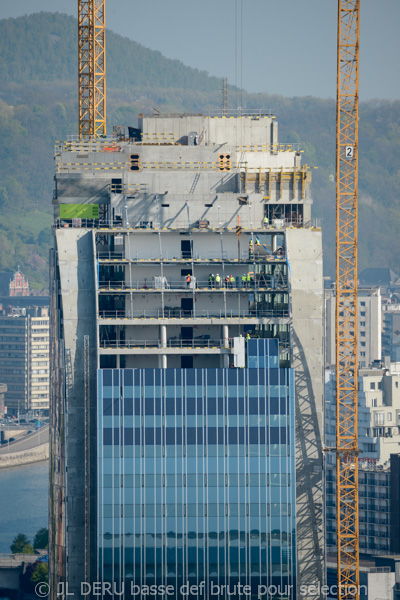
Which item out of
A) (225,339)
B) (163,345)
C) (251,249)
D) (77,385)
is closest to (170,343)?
(163,345)

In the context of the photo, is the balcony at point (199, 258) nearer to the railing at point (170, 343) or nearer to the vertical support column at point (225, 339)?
the vertical support column at point (225, 339)

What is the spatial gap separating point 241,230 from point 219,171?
13.8 metres

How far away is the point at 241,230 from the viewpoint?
17862 centimetres

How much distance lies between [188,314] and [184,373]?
10943 mm

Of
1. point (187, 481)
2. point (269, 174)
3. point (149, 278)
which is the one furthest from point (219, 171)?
point (187, 481)

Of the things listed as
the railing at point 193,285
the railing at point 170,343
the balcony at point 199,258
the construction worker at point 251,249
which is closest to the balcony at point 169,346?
the railing at point 170,343

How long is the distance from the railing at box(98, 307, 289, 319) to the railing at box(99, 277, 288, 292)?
2.43 metres

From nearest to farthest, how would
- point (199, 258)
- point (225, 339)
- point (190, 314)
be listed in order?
point (225, 339), point (190, 314), point (199, 258)

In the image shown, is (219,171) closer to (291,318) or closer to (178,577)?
(291,318)

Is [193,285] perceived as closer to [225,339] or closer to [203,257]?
[203,257]

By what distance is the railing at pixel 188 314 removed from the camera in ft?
574

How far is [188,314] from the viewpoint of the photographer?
17612 cm

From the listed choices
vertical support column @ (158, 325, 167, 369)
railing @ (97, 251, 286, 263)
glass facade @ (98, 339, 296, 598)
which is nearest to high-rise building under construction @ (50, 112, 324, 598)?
glass facade @ (98, 339, 296, 598)

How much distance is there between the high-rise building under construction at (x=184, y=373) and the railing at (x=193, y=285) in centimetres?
20
